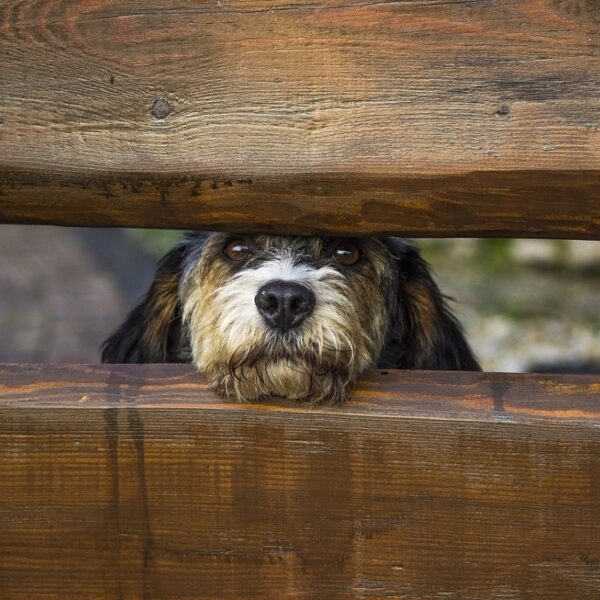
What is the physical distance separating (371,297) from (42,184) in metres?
1.37

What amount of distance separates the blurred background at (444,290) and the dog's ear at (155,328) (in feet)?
10.8

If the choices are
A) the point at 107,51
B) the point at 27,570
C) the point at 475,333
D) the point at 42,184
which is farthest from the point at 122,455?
the point at 475,333

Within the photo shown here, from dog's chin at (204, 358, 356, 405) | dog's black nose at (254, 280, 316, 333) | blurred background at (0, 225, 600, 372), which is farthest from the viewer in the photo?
blurred background at (0, 225, 600, 372)

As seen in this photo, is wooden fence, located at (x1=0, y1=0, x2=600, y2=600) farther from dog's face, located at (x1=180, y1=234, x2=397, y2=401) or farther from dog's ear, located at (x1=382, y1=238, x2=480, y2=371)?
dog's ear, located at (x1=382, y1=238, x2=480, y2=371)

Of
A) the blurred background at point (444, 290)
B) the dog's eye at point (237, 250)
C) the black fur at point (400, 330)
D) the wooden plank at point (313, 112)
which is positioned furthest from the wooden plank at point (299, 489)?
the blurred background at point (444, 290)

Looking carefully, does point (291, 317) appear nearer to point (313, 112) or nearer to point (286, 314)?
point (286, 314)

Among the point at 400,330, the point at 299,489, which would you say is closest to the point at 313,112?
the point at 299,489

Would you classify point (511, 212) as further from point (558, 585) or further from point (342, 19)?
point (558, 585)

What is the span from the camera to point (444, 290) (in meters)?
9.58

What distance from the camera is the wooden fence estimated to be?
249cm

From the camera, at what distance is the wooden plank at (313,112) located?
2.46 metres

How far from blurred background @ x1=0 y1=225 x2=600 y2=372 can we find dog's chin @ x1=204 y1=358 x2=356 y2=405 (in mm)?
4538

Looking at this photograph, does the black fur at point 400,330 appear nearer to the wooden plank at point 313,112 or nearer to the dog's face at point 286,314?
the dog's face at point 286,314

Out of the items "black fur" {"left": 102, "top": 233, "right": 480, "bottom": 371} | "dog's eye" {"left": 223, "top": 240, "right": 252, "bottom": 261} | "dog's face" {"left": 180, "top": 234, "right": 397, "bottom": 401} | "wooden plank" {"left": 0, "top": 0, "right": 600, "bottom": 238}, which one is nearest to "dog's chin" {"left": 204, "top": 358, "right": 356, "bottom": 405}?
"dog's face" {"left": 180, "top": 234, "right": 397, "bottom": 401}
